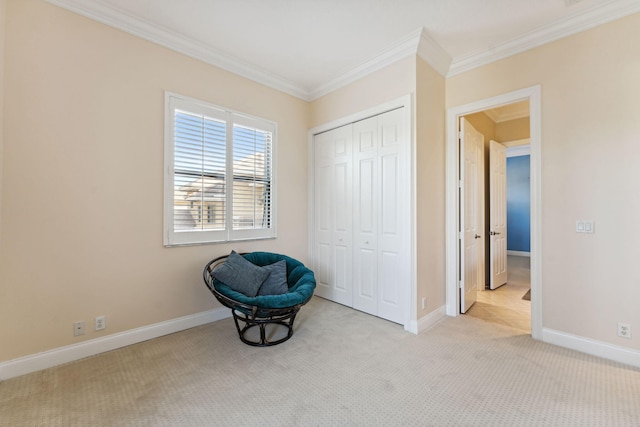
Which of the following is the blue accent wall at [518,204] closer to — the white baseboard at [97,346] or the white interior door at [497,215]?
the white interior door at [497,215]

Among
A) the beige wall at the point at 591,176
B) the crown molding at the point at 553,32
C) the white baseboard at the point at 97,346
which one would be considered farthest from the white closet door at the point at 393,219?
the white baseboard at the point at 97,346

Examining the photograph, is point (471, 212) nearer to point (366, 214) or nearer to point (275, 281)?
point (366, 214)

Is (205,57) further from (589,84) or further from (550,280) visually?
(550,280)

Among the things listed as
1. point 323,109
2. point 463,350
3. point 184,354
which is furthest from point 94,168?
point 463,350

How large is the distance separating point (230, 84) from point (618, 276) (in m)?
4.16

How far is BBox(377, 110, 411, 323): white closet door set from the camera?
9.60ft

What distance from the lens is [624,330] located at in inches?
88.2

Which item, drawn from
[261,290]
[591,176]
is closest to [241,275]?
[261,290]

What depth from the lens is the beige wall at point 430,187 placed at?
9.45 feet

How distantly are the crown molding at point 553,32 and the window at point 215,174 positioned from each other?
242 centimetres

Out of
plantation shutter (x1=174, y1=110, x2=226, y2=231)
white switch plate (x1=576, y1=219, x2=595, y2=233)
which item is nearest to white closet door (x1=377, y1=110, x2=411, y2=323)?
white switch plate (x1=576, y1=219, x2=595, y2=233)

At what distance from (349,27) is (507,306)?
12.5ft

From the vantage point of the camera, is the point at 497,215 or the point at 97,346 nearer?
the point at 97,346

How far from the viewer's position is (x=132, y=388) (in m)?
1.92
